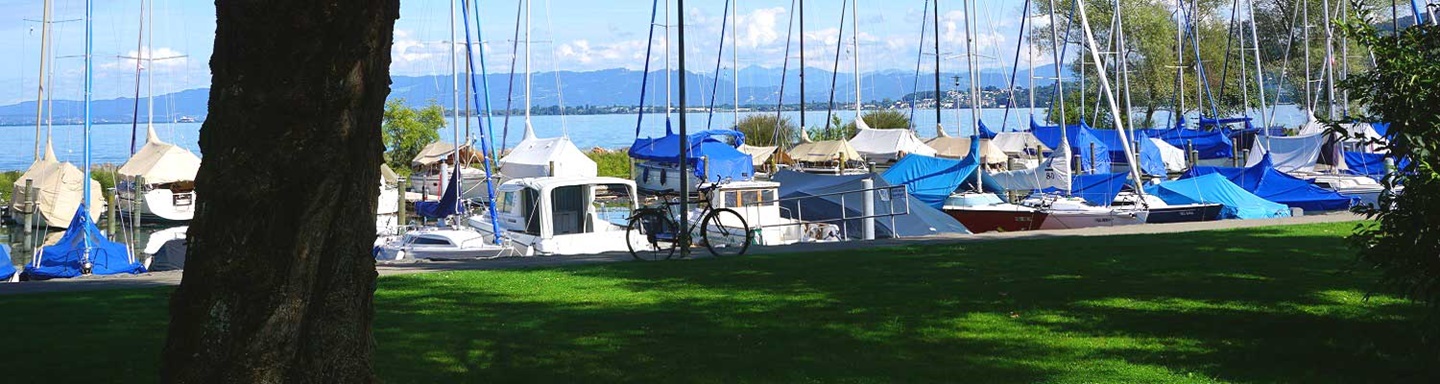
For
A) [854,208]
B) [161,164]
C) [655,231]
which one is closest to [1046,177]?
[854,208]

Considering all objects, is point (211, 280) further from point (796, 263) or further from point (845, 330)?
point (796, 263)

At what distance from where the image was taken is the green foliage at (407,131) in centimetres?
5431

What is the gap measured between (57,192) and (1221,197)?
30.0m

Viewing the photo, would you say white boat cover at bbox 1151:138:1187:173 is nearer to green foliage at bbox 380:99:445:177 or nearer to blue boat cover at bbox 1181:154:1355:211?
blue boat cover at bbox 1181:154:1355:211

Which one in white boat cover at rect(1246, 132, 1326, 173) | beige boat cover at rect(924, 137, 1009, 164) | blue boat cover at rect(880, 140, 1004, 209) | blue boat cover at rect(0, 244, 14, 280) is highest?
beige boat cover at rect(924, 137, 1009, 164)

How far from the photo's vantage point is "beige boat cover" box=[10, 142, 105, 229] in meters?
37.6

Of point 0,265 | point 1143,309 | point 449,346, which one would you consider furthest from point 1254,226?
point 0,265

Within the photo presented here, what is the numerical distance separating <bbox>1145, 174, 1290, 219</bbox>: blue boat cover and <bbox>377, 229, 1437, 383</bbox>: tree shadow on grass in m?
14.2

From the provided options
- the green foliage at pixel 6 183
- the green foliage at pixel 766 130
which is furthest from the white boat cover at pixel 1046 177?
the green foliage at pixel 6 183

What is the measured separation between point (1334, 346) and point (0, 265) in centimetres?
1998

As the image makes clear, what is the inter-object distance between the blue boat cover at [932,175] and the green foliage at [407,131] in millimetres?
26911

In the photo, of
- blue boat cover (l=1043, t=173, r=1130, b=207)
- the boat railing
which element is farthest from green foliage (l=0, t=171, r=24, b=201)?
blue boat cover (l=1043, t=173, r=1130, b=207)

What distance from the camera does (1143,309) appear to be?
10.4 meters

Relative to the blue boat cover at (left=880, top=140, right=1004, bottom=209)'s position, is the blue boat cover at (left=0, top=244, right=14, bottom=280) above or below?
below
